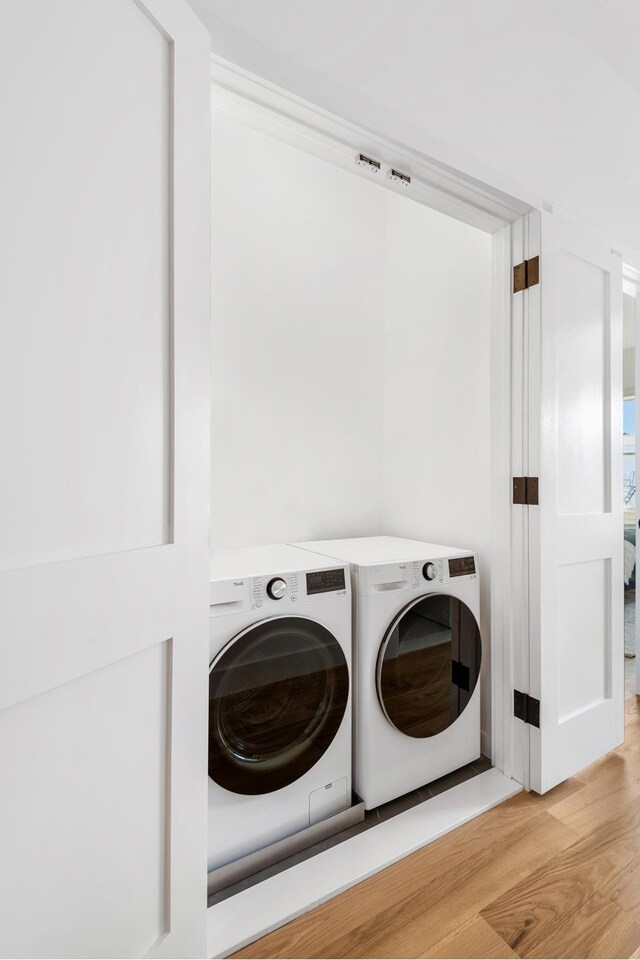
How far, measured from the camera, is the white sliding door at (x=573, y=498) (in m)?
1.67

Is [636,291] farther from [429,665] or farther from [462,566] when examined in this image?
[429,665]

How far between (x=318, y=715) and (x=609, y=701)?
4.11 ft

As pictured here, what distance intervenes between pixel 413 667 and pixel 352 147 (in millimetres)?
1685

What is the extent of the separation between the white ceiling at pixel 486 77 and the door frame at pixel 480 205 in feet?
0.16

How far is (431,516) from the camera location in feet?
7.29

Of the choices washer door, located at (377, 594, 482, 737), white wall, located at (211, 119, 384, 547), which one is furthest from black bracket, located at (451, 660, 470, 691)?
white wall, located at (211, 119, 384, 547)

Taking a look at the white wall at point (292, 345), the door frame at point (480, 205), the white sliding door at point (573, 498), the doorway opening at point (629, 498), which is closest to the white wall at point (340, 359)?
Answer: the white wall at point (292, 345)

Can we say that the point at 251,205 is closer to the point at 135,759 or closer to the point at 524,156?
the point at 524,156

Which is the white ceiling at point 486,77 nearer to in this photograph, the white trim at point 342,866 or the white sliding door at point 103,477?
the white sliding door at point 103,477

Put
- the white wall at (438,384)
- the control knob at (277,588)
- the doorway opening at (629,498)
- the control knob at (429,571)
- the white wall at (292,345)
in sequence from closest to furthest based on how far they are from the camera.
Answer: the control knob at (277,588)
the control knob at (429,571)
the white wall at (438,384)
the white wall at (292,345)
the doorway opening at (629,498)

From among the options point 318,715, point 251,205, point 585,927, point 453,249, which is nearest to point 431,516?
point 318,715

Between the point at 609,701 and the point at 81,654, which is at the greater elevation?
the point at 81,654

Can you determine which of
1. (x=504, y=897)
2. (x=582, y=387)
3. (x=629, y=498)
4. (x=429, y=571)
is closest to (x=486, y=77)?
(x=582, y=387)

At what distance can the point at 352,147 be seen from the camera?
139cm
